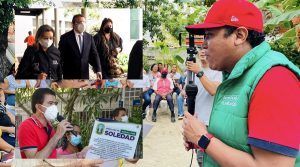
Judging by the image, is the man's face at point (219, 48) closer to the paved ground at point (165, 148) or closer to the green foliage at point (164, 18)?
the paved ground at point (165, 148)

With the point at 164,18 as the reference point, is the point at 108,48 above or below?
below

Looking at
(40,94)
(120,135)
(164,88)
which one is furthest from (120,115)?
(164,88)

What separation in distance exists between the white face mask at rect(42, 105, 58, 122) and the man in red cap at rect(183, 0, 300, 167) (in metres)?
2.06

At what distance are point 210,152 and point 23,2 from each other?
4713mm

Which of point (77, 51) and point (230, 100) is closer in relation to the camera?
point (230, 100)

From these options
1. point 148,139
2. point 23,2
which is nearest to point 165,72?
point 148,139

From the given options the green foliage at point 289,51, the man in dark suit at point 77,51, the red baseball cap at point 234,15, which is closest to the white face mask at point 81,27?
the man in dark suit at point 77,51

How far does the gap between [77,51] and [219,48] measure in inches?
84.2

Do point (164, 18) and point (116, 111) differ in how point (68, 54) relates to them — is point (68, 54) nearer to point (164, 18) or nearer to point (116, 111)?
point (116, 111)

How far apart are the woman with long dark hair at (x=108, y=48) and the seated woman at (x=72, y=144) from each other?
50 centimetres

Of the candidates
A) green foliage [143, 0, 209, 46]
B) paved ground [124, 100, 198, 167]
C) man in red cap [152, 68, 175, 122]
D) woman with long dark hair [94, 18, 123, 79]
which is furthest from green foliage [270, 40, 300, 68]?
green foliage [143, 0, 209, 46]

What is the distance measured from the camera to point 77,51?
141 inches

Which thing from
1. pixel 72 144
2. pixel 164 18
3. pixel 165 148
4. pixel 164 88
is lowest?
pixel 165 148

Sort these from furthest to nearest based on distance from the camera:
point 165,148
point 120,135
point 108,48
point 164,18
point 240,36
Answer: point 164,18 < point 165,148 < point 108,48 < point 120,135 < point 240,36
